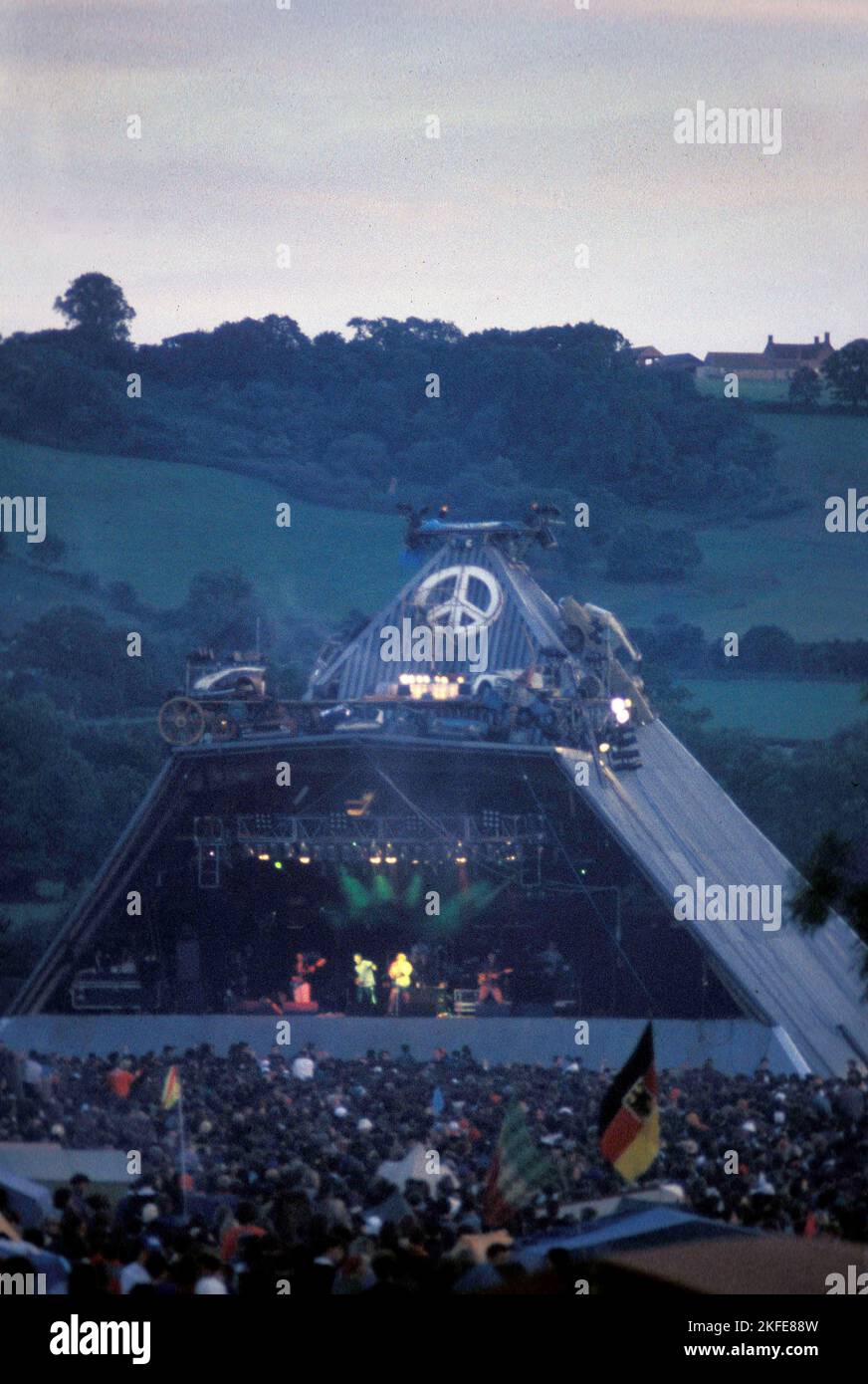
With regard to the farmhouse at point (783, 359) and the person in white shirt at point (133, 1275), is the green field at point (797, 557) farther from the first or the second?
the person in white shirt at point (133, 1275)

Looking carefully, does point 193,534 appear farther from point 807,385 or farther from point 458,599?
point 807,385

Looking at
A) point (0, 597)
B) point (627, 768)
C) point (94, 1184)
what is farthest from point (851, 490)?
point (94, 1184)

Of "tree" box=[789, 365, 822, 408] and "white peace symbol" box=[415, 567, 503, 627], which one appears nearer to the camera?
"white peace symbol" box=[415, 567, 503, 627]

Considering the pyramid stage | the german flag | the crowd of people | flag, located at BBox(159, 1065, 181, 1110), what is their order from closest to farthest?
the crowd of people < the german flag < flag, located at BBox(159, 1065, 181, 1110) < the pyramid stage

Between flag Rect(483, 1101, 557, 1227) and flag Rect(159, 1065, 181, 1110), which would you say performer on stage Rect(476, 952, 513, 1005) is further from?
flag Rect(483, 1101, 557, 1227)

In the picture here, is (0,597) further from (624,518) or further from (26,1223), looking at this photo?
(26,1223)

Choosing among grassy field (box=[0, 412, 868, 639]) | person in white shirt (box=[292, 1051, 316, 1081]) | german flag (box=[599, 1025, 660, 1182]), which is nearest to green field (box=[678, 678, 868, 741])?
grassy field (box=[0, 412, 868, 639])

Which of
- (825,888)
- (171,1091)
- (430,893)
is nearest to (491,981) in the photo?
(430,893)
